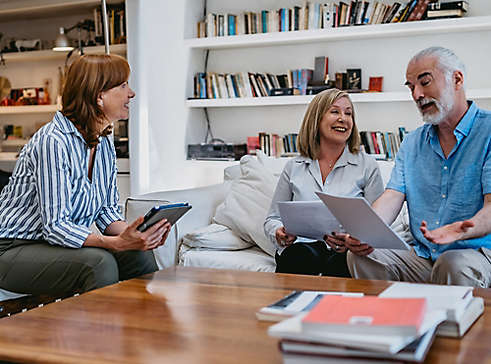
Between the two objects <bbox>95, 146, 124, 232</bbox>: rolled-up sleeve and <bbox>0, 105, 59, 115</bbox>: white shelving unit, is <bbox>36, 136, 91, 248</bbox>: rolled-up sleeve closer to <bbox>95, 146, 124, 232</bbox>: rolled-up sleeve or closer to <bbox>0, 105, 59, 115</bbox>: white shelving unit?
<bbox>95, 146, 124, 232</bbox>: rolled-up sleeve

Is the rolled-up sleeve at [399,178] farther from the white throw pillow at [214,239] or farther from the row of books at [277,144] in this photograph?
the row of books at [277,144]

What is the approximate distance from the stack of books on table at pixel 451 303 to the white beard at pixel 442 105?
849 millimetres

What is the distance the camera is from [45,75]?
4930mm

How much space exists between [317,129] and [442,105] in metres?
0.61

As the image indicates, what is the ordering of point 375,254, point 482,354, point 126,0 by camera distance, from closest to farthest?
point 482,354, point 375,254, point 126,0

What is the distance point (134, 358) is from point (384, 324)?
49cm

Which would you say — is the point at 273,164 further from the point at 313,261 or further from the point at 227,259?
the point at 313,261

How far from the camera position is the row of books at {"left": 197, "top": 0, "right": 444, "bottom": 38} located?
376 cm

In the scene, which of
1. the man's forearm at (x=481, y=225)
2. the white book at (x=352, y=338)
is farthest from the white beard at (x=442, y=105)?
the white book at (x=352, y=338)

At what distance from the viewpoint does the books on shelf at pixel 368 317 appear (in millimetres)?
991

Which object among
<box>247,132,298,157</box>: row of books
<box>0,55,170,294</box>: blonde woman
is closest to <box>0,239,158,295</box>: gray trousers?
<box>0,55,170,294</box>: blonde woman

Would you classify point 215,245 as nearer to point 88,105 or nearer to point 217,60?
point 88,105

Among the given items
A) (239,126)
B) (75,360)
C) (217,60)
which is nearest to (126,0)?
(217,60)

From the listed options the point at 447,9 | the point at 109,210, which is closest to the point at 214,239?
the point at 109,210
